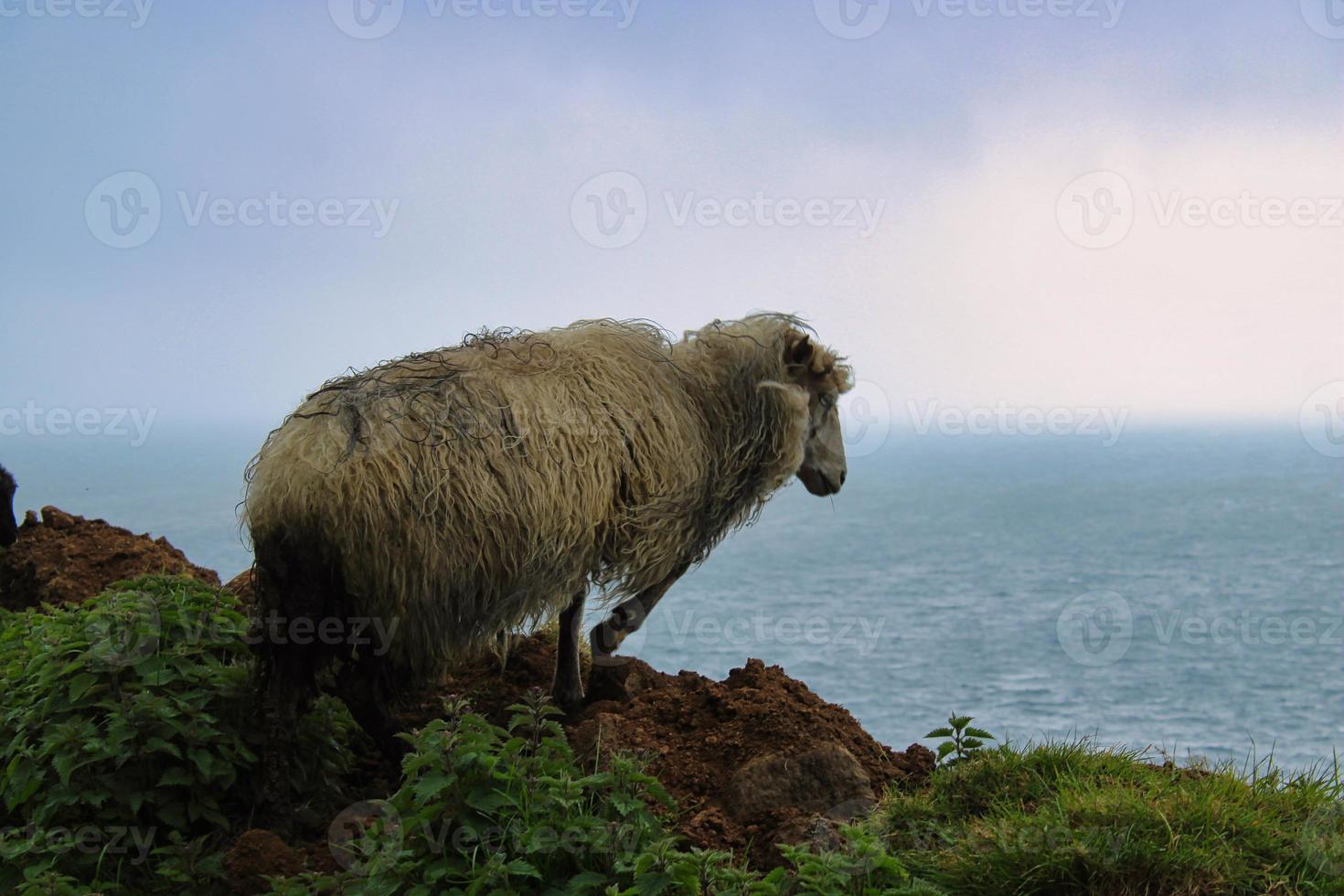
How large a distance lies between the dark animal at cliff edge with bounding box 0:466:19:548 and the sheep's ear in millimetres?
7019

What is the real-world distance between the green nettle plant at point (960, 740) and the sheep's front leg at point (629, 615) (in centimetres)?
169

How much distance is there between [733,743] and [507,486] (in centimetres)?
190

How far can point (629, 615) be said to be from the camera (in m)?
6.29

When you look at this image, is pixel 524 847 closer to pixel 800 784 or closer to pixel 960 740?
pixel 800 784

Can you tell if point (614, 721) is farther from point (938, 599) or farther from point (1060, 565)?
point (1060, 565)

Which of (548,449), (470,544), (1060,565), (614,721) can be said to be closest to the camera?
(470,544)

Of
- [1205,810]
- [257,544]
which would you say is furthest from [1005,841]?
[257,544]

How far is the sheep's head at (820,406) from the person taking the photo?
6.64 meters

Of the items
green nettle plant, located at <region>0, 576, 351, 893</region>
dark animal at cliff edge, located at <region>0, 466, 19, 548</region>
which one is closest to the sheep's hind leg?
green nettle plant, located at <region>0, 576, 351, 893</region>

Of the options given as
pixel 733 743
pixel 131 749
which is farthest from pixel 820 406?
pixel 131 749

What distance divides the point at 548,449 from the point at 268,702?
191 centimetres

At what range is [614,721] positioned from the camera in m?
5.88

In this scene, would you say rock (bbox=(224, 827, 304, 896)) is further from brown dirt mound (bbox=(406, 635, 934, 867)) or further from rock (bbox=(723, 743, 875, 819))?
rock (bbox=(723, 743, 875, 819))

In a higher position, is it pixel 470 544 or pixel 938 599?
pixel 470 544
